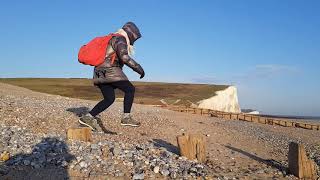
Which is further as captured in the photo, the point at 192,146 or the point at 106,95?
the point at 106,95

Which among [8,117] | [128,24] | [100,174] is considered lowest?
[100,174]

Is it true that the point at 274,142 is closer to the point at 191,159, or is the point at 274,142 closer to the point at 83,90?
the point at 191,159

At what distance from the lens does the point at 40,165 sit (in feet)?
25.7

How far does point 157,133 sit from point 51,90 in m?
56.3

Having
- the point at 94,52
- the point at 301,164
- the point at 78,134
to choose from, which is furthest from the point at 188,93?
the point at 301,164

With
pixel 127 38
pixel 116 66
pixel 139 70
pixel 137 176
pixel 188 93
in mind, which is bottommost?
pixel 137 176

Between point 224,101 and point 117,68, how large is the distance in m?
57.5

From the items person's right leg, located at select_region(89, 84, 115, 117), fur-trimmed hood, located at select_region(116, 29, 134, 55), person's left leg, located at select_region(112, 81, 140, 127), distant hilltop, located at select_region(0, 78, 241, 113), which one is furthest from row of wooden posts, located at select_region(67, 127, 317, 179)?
distant hilltop, located at select_region(0, 78, 241, 113)

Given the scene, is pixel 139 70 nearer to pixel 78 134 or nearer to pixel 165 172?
pixel 78 134

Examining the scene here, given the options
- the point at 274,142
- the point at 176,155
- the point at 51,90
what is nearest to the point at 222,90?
the point at 51,90

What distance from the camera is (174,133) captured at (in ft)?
44.5

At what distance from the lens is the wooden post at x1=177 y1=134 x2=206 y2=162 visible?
9227 millimetres

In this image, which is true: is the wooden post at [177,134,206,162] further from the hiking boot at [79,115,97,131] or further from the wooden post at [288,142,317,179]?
the hiking boot at [79,115,97,131]

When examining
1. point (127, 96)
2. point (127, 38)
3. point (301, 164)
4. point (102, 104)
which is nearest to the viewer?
point (301, 164)
